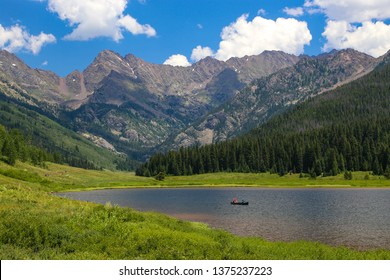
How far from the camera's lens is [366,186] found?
160 m

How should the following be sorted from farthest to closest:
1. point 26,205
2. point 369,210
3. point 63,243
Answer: point 369,210 → point 26,205 → point 63,243

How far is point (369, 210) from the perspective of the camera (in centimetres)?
7875

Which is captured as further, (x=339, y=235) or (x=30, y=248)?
(x=339, y=235)

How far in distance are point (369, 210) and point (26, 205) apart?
6341 centimetres

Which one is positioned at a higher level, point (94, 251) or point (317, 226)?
point (94, 251)

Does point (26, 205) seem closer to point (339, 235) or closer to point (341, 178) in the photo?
point (339, 235)
